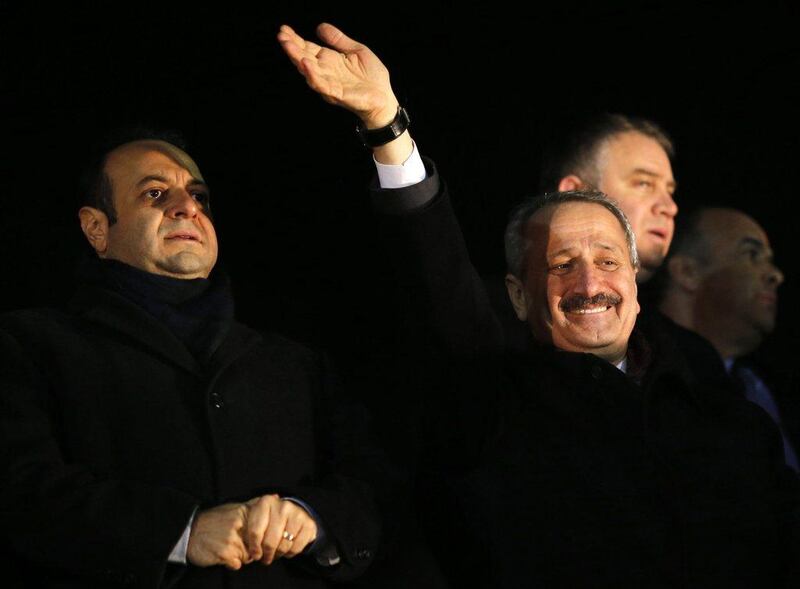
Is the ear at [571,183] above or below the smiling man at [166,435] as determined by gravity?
above

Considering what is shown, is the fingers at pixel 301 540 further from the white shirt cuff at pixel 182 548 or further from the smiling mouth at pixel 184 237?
the smiling mouth at pixel 184 237

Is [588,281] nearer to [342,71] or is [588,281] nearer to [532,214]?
[532,214]

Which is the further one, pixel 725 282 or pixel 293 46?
pixel 725 282

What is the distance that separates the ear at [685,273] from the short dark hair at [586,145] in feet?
2.25

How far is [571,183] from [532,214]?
980 mm

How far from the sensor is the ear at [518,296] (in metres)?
3.04

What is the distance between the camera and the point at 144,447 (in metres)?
2.74

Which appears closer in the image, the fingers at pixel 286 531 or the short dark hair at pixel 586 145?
the fingers at pixel 286 531

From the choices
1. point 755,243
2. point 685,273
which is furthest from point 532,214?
point 755,243

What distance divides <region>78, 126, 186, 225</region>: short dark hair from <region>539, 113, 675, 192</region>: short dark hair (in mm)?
1241

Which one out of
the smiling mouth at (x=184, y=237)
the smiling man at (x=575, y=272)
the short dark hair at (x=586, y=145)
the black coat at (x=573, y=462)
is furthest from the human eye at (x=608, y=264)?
the short dark hair at (x=586, y=145)

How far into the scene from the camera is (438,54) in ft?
13.6

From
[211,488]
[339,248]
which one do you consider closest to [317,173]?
[339,248]

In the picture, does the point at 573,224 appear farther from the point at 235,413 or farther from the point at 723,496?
the point at 235,413
